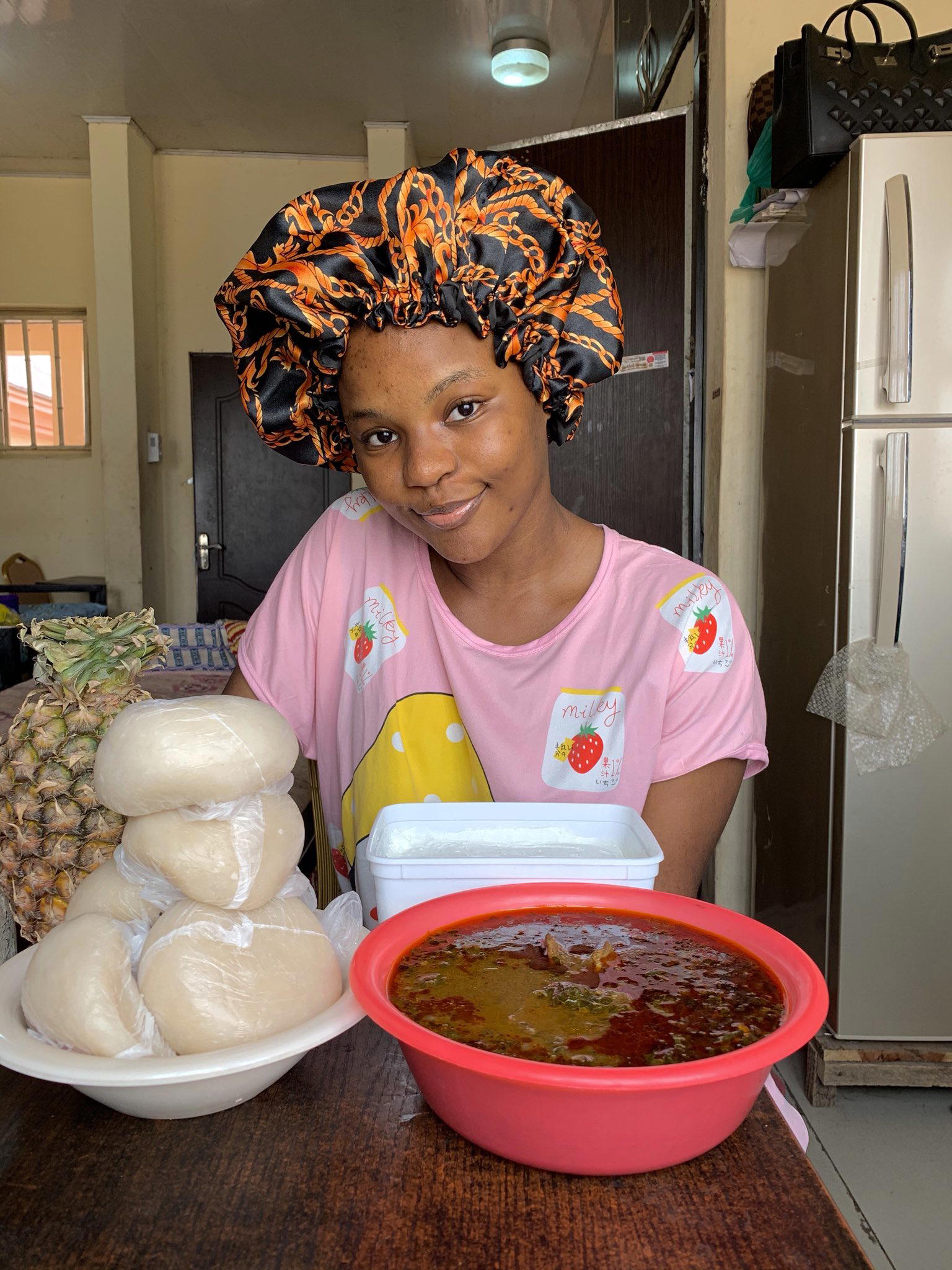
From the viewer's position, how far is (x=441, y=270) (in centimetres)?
118

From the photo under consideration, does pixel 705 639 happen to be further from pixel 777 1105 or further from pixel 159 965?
pixel 159 965

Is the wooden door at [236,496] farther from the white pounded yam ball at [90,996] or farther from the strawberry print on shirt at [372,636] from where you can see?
the white pounded yam ball at [90,996]

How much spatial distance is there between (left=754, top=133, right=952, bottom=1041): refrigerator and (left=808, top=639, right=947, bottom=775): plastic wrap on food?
2cm

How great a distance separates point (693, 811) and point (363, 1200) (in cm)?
83

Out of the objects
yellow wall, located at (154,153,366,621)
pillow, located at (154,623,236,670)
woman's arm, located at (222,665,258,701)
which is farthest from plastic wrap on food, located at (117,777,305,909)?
yellow wall, located at (154,153,366,621)

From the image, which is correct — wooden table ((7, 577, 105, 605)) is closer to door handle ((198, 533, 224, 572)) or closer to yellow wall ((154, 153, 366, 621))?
yellow wall ((154, 153, 366, 621))

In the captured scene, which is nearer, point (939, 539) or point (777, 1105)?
point (777, 1105)

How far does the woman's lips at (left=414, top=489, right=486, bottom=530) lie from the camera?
1.29 metres

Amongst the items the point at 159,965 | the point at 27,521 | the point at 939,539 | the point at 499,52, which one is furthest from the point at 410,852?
the point at 27,521

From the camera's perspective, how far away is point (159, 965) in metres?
0.67

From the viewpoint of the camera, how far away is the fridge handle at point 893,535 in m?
2.39

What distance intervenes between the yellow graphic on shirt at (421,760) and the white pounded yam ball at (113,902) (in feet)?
2.54

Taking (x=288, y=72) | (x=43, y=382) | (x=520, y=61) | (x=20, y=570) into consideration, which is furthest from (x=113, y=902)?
(x=43, y=382)

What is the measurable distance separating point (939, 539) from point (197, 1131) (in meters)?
2.32
